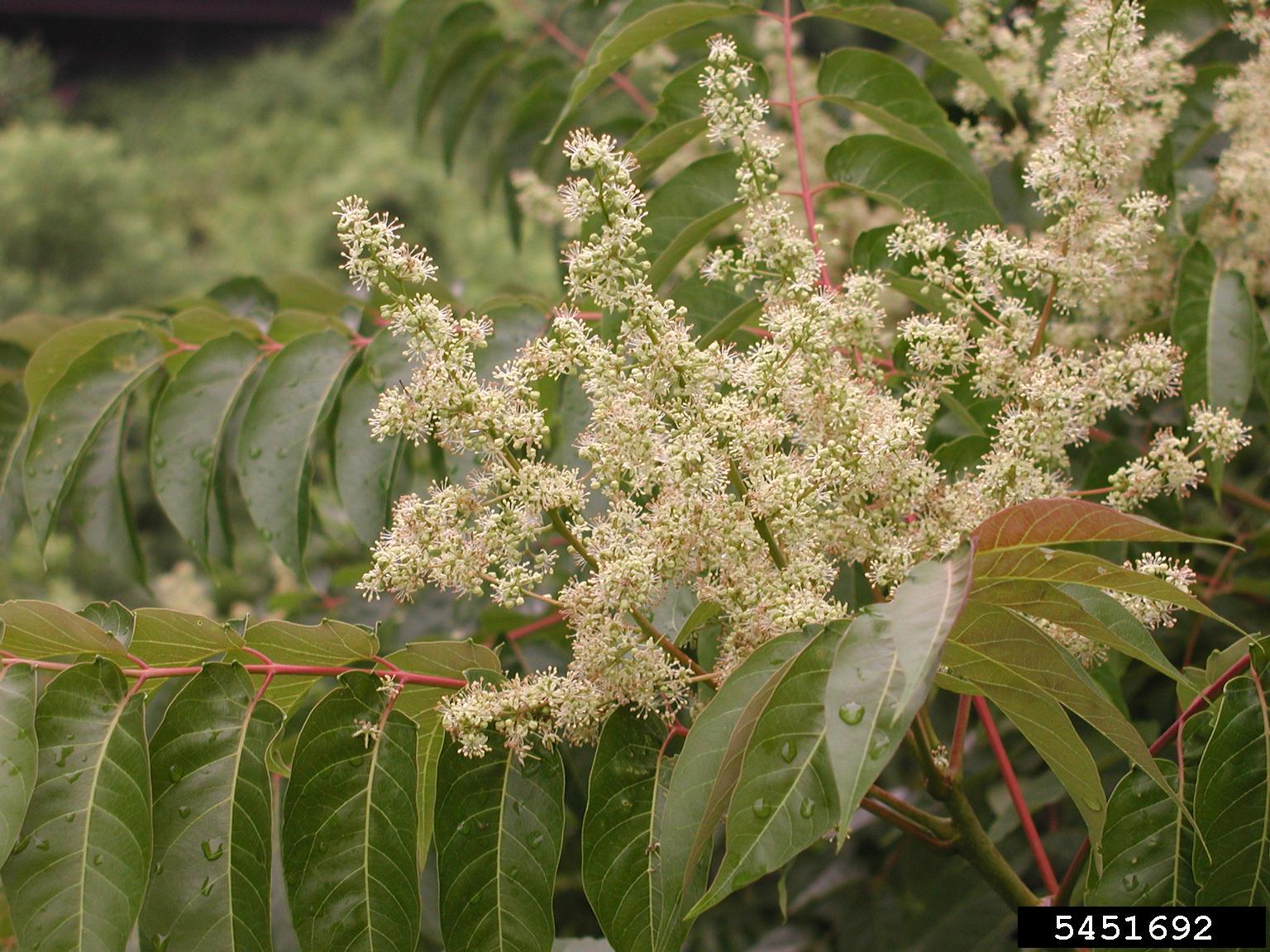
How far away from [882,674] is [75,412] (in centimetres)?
181

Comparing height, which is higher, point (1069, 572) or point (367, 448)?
point (1069, 572)

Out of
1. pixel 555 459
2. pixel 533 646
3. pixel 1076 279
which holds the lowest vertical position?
pixel 533 646

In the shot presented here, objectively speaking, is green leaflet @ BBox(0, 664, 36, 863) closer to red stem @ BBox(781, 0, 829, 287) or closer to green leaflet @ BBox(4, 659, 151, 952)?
green leaflet @ BBox(4, 659, 151, 952)

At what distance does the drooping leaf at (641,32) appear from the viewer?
1.91 meters

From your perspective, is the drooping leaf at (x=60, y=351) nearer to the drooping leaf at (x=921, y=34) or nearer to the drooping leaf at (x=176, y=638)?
the drooping leaf at (x=176, y=638)

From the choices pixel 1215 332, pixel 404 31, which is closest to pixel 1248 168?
pixel 1215 332

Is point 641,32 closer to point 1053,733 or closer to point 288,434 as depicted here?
point 288,434

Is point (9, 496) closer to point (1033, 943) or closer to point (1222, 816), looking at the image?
point (1033, 943)

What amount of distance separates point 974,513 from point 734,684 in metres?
0.46

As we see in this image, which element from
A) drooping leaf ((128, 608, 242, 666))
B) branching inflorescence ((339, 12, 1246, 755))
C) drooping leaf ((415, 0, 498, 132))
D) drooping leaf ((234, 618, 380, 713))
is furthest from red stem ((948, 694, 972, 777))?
drooping leaf ((415, 0, 498, 132))

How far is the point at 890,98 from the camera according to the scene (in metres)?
2.09

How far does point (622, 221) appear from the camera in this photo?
1296mm

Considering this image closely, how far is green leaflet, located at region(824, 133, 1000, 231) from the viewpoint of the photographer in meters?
1.90

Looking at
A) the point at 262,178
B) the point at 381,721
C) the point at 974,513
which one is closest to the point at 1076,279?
the point at 974,513
